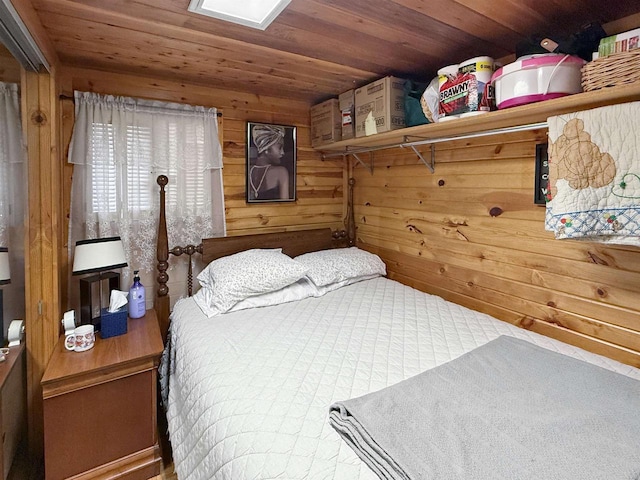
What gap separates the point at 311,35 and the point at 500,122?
1.00 metres

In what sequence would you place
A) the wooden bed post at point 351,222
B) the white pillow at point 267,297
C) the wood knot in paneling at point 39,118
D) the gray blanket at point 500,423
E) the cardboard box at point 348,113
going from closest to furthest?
the gray blanket at point 500,423
the wood knot in paneling at point 39,118
the white pillow at point 267,297
the cardboard box at point 348,113
the wooden bed post at point 351,222

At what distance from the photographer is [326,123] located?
2.60m

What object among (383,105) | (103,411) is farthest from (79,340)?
(383,105)

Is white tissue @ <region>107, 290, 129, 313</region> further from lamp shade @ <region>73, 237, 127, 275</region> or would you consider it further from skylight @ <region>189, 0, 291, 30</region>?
skylight @ <region>189, 0, 291, 30</region>

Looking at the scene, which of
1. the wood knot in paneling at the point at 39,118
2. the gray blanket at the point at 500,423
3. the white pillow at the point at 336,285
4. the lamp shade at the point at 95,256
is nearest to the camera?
the gray blanket at the point at 500,423

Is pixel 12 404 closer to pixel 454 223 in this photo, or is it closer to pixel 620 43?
pixel 454 223

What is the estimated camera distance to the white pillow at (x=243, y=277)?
1977 millimetres

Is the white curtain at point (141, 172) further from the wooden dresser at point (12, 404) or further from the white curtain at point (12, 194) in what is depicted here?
the wooden dresser at point (12, 404)

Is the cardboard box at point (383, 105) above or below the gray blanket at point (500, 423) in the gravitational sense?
above

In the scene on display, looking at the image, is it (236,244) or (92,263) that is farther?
(236,244)

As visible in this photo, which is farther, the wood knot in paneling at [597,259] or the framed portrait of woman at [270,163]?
the framed portrait of woman at [270,163]

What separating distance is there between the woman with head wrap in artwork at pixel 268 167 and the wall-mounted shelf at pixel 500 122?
0.36 metres

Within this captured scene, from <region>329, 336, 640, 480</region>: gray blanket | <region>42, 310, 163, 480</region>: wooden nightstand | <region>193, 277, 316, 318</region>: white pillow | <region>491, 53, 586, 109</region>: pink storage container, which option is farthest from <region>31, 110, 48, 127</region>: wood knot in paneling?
<region>491, 53, 586, 109</region>: pink storage container

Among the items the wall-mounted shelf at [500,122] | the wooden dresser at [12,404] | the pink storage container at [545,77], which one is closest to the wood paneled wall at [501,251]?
the wall-mounted shelf at [500,122]
